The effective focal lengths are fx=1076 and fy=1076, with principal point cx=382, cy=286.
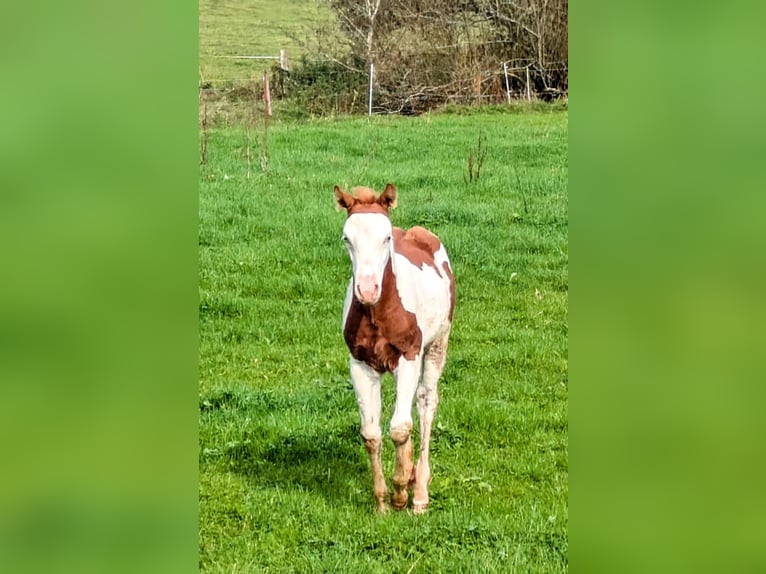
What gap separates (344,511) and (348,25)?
1917 mm

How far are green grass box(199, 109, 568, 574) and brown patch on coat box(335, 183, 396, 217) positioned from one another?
44 cm

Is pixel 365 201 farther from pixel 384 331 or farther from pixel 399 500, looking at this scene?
pixel 399 500

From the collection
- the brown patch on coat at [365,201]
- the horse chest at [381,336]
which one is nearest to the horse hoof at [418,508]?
the horse chest at [381,336]

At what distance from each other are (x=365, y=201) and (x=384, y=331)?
43 centimetres

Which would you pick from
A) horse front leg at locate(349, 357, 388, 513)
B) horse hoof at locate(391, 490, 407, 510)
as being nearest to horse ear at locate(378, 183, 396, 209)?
horse front leg at locate(349, 357, 388, 513)

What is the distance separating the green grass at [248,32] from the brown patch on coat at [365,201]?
0.94 meters

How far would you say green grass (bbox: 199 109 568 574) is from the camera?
12.2 feet

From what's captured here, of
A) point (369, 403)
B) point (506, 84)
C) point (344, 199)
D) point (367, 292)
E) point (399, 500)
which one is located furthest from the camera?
point (506, 84)

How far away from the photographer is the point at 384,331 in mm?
3539

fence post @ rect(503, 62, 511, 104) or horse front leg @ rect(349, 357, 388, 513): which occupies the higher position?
fence post @ rect(503, 62, 511, 104)

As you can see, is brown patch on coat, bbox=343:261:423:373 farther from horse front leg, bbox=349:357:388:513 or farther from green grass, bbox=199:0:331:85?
green grass, bbox=199:0:331:85

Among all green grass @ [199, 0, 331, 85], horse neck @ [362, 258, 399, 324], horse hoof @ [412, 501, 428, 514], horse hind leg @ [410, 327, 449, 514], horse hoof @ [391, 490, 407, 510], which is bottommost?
horse hoof @ [412, 501, 428, 514]
